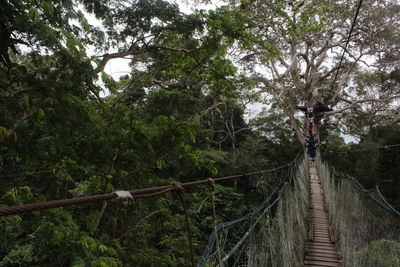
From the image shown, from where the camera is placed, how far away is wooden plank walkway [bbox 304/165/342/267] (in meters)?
2.42

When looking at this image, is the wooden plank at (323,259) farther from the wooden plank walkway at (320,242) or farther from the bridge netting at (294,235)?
the bridge netting at (294,235)

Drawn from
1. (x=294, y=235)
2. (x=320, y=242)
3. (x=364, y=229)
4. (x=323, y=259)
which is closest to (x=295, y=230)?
(x=294, y=235)

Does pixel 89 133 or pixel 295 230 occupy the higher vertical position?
pixel 89 133

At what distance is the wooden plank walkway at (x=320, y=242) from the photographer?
2417mm

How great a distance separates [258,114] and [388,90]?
460 cm

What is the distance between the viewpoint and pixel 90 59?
69.2 inches

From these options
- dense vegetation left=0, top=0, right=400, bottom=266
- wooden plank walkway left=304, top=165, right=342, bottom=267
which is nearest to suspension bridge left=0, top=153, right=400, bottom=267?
wooden plank walkway left=304, top=165, right=342, bottom=267

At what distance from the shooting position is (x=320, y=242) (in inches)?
111

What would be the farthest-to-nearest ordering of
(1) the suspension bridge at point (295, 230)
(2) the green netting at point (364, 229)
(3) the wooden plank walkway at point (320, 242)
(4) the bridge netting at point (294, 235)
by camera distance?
1. (3) the wooden plank walkway at point (320, 242)
2. (2) the green netting at point (364, 229)
3. (4) the bridge netting at point (294, 235)
4. (1) the suspension bridge at point (295, 230)

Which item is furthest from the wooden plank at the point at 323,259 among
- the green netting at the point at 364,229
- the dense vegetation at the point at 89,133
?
the dense vegetation at the point at 89,133

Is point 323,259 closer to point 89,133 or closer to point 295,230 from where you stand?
point 295,230


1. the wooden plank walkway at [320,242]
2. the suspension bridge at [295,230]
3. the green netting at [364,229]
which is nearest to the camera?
the suspension bridge at [295,230]

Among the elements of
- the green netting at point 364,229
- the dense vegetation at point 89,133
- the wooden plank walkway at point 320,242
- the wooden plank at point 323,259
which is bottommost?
the wooden plank at point 323,259

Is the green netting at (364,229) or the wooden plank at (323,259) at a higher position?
the green netting at (364,229)
